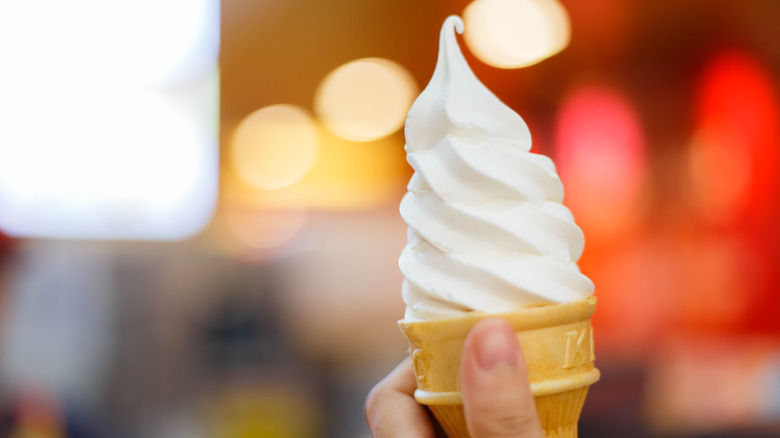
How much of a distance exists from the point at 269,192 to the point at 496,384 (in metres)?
4.41

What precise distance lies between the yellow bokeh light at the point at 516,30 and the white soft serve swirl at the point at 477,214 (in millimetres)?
3396

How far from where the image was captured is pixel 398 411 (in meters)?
1.24

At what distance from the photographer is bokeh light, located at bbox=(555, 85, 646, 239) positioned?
435 centimetres

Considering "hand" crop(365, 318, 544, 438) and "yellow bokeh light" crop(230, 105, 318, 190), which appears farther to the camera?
"yellow bokeh light" crop(230, 105, 318, 190)

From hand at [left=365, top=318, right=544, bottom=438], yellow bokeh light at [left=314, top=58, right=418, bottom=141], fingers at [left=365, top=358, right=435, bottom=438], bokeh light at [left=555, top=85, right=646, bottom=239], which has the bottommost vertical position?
fingers at [left=365, top=358, right=435, bottom=438]

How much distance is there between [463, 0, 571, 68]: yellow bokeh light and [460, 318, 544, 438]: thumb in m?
3.79

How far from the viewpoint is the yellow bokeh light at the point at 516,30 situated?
172 inches

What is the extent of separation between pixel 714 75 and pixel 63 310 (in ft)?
13.4

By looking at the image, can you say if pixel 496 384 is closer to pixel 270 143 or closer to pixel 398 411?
pixel 398 411

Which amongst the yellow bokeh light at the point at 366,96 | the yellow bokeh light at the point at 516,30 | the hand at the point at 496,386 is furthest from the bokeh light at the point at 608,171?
the hand at the point at 496,386

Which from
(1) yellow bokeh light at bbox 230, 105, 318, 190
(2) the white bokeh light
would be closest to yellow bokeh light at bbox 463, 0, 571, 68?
(1) yellow bokeh light at bbox 230, 105, 318, 190

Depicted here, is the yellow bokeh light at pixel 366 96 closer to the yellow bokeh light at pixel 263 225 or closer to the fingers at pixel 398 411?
the yellow bokeh light at pixel 263 225

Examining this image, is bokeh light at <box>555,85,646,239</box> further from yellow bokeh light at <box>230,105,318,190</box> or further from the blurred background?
yellow bokeh light at <box>230,105,318,190</box>

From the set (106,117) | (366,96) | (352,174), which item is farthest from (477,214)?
(352,174)
